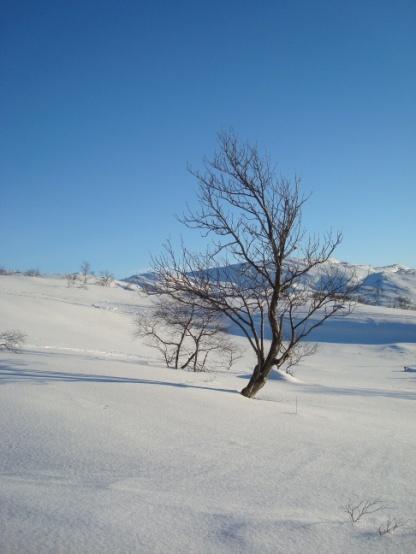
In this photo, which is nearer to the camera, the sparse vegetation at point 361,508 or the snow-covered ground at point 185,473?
the snow-covered ground at point 185,473

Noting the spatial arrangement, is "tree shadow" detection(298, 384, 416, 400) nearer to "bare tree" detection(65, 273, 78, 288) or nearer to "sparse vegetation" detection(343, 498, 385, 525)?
"sparse vegetation" detection(343, 498, 385, 525)

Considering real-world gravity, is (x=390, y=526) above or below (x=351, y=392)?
above

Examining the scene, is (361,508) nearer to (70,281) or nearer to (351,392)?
(351,392)

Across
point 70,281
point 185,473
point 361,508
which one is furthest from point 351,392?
point 70,281

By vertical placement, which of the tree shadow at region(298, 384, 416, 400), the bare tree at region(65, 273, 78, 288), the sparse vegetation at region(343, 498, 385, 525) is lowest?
the tree shadow at region(298, 384, 416, 400)

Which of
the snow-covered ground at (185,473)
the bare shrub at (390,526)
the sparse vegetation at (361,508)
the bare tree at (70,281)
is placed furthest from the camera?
the bare tree at (70,281)

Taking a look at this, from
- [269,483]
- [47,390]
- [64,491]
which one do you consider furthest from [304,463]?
[47,390]

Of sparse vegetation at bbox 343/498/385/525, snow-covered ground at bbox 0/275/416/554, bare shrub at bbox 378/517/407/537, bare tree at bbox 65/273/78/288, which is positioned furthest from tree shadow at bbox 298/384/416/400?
bare tree at bbox 65/273/78/288

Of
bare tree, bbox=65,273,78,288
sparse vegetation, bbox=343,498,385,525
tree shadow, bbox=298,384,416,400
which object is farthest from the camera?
bare tree, bbox=65,273,78,288

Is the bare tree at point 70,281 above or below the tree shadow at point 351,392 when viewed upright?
above

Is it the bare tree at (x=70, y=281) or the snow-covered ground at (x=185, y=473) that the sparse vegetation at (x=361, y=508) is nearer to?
the snow-covered ground at (x=185, y=473)

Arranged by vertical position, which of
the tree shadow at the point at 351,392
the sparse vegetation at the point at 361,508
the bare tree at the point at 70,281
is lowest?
the tree shadow at the point at 351,392

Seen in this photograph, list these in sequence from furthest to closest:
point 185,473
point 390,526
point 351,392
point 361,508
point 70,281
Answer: point 70,281, point 351,392, point 185,473, point 361,508, point 390,526

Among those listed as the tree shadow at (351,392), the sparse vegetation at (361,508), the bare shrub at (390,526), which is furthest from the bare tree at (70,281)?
the bare shrub at (390,526)
